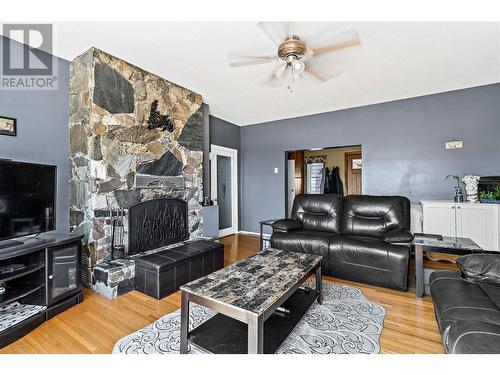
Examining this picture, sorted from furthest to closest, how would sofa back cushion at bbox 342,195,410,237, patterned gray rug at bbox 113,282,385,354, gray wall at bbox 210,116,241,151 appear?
gray wall at bbox 210,116,241,151
sofa back cushion at bbox 342,195,410,237
patterned gray rug at bbox 113,282,385,354

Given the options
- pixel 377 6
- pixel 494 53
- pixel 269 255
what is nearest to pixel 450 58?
pixel 494 53

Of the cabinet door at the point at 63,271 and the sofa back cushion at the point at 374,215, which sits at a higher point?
the sofa back cushion at the point at 374,215

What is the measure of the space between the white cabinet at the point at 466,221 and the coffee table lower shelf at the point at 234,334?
263 centimetres

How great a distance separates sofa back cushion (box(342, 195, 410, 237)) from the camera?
9.96 feet

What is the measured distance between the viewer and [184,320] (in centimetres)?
157

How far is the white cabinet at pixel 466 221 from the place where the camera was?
3.09 meters

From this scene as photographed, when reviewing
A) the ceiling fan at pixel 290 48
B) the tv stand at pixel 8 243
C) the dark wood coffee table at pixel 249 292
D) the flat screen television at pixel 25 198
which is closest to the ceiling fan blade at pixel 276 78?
the ceiling fan at pixel 290 48

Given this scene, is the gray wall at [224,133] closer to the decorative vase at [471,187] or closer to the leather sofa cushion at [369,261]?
the leather sofa cushion at [369,261]

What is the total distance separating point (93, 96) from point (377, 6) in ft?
8.99

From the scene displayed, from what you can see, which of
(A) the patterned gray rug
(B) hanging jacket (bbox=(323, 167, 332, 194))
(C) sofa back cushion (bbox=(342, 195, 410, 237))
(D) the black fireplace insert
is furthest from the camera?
(B) hanging jacket (bbox=(323, 167, 332, 194))

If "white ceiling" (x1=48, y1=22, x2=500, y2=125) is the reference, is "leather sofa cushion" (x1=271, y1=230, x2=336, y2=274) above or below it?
below

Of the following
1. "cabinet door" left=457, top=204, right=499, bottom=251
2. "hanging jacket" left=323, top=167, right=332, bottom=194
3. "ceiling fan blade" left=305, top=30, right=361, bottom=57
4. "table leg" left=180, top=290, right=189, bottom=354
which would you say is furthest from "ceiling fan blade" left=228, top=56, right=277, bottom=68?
"hanging jacket" left=323, top=167, right=332, bottom=194

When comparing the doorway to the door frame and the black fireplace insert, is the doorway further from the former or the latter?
the black fireplace insert

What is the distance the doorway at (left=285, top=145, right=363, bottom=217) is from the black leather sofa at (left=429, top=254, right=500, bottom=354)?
4.44m
